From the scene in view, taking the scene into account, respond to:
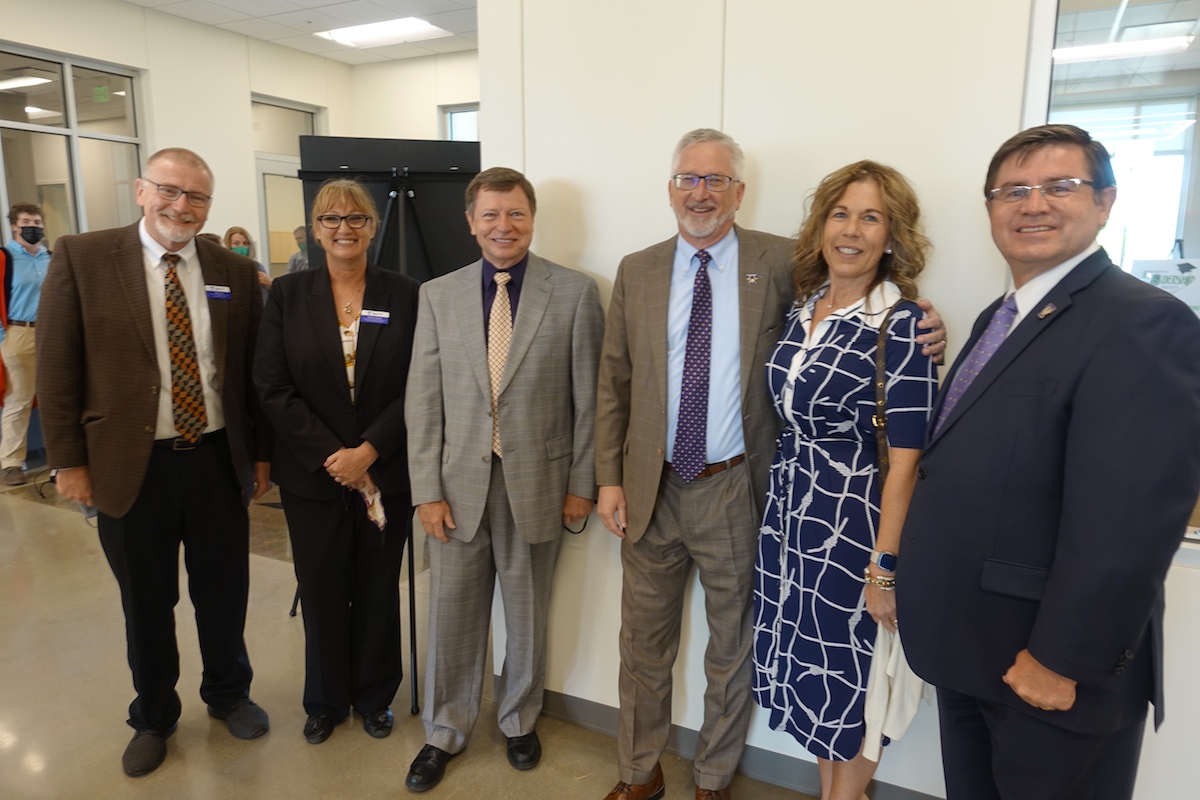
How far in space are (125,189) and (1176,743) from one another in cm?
890

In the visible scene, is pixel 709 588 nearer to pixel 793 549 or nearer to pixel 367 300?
pixel 793 549

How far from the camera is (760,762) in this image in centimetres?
246

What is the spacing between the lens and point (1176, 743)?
1909 millimetres

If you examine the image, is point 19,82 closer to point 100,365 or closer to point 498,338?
point 100,365

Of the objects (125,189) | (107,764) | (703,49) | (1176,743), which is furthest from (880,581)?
(125,189)

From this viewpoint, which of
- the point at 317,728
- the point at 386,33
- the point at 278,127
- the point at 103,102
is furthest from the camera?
the point at 278,127

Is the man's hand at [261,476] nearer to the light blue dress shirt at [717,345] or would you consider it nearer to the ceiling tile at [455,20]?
the light blue dress shirt at [717,345]

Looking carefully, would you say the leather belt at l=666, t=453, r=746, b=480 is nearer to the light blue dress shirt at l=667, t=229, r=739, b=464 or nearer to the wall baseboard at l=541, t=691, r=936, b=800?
the light blue dress shirt at l=667, t=229, r=739, b=464

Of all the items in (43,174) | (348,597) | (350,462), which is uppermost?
(43,174)

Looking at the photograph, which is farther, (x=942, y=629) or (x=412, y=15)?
(x=412, y=15)

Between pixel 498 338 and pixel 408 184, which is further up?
pixel 408 184

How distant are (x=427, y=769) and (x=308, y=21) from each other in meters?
7.69

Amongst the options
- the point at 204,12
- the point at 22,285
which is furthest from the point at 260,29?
the point at 22,285

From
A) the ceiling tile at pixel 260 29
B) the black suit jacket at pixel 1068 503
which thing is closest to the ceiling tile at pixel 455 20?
the ceiling tile at pixel 260 29
